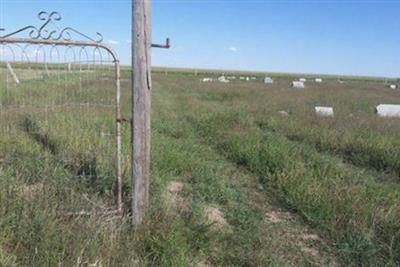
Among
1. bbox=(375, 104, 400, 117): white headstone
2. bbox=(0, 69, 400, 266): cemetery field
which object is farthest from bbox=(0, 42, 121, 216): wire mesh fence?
Result: bbox=(375, 104, 400, 117): white headstone

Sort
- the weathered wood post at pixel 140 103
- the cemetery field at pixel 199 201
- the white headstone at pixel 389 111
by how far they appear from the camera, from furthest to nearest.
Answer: the white headstone at pixel 389 111 < the weathered wood post at pixel 140 103 < the cemetery field at pixel 199 201

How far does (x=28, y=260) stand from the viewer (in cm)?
324

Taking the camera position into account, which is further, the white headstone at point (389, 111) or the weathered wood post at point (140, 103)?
the white headstone at point (389, 111)

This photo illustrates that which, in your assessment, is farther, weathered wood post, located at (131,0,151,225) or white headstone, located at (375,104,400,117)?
white headstone, located at (375,104,400,117)

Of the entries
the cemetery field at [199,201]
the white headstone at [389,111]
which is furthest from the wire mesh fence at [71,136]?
the white headstone at [389,111]

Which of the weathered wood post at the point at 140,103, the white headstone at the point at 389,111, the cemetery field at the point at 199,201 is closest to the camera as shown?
the cemetery field at the point at 199,201

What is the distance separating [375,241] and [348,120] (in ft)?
29.5

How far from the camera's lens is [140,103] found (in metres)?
4.16

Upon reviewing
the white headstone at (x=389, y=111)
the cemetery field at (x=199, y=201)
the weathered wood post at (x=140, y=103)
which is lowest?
the white headstone at (x=389, y=111)

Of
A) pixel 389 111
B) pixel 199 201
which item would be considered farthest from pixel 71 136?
pixel 389 111

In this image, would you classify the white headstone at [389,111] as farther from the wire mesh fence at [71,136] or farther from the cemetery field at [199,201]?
the wire mesh fence at [71,136]

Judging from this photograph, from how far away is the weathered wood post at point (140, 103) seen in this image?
4055 mm

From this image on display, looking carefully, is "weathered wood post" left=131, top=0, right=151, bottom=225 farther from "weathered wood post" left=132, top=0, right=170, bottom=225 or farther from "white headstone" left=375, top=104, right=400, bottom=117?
"white headstone" left=375, top=104, right=400, bottom=117

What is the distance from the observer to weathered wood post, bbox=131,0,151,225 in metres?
4.05
